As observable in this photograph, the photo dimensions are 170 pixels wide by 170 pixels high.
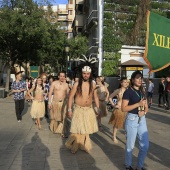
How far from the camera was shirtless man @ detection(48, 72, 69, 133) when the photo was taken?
8.90 m

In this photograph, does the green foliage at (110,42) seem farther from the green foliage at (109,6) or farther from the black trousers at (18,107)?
the black trousers at (18,107)

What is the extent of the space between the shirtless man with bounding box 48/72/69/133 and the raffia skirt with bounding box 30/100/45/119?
3.53 feet

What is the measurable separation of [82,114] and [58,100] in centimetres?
225

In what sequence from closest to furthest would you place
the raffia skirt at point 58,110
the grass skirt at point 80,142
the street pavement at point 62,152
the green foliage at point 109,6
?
the street pavement at point 62,152, the grass skirt at point 80,142, the raffia skirt at point 58,110, the green foliage at point 109,6

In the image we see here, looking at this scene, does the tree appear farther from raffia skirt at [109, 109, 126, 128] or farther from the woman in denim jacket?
the woman in denim jacket

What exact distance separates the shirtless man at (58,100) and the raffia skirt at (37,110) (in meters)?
1.08

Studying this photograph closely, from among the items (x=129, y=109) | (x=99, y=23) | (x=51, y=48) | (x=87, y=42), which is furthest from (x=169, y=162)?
(x=87, y=42)

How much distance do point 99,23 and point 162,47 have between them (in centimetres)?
2580

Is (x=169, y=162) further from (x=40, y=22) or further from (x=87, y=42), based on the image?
(x=87, y=42)

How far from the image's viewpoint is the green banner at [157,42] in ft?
19.3

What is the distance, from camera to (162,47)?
611 cm

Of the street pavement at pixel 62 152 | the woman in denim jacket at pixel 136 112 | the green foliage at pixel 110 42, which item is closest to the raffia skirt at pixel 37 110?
the street pavement at pixel 62 152

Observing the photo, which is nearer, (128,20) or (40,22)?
(40,22)

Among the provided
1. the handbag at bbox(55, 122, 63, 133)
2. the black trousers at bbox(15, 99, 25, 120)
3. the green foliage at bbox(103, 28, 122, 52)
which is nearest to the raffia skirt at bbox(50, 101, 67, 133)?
the handbag at bbox(55, 122, 63, 133)
